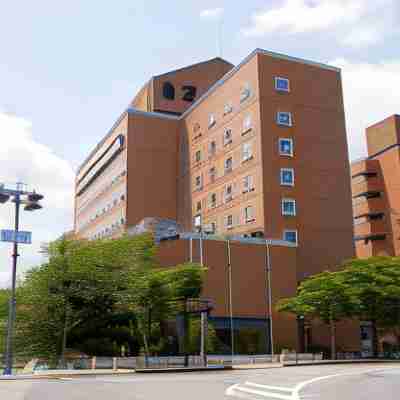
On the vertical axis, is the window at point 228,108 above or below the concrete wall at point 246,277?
above

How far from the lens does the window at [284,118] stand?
192 feet

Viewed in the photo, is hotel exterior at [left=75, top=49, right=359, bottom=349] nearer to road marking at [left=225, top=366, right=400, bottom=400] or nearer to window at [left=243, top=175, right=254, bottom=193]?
window at [left=243, top=175, right=254, bottom=193]

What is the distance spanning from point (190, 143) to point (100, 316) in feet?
114

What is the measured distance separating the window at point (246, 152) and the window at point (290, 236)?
796 cm

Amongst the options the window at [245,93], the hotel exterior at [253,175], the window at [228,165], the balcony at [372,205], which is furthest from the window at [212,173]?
the balcony at [372,205]

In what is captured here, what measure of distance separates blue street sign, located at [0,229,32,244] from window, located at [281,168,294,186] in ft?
110

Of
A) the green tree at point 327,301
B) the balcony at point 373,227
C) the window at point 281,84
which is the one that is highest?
the window at point 281,84

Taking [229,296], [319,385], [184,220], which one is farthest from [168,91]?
[319,385]

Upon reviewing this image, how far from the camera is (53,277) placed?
37.5 meters

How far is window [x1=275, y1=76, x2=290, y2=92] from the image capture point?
2328 inches

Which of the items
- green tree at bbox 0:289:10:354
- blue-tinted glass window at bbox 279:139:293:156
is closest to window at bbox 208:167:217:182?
blue-tinted glass window at bbox 279:139:293:156

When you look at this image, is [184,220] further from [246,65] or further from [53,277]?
[53,277]

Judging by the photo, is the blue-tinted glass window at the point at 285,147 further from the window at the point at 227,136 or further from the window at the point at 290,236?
the window at the point at 290,236

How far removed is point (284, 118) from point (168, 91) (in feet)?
75.0
